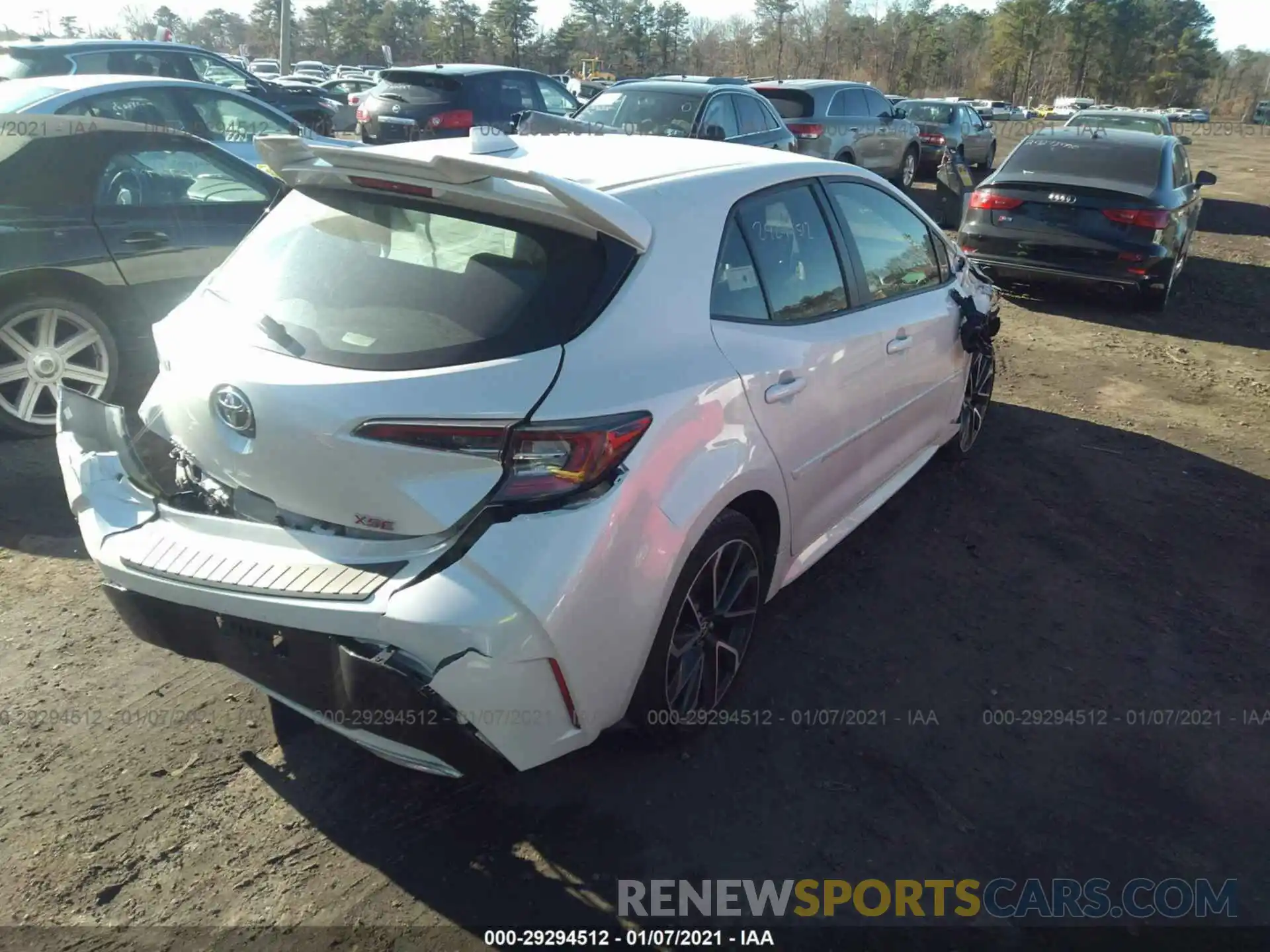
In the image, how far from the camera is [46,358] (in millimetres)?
4906

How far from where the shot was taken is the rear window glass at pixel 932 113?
1973 cm

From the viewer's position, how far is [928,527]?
4785mm

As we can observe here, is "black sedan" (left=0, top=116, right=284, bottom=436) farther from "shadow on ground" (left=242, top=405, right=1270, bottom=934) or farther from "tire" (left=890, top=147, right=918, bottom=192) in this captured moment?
"tire" (left=890, top=147, right=918, bottom=192)

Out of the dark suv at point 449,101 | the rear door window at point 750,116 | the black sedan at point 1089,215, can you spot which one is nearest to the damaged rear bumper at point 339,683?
the black sedan at point 1089,215

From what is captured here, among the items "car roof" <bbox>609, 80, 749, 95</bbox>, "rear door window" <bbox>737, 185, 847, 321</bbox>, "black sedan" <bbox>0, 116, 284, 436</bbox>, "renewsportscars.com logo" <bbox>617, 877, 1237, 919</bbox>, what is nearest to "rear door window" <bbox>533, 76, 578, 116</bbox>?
"car roof" <bbox>609, 80, 749, 95</bbox>

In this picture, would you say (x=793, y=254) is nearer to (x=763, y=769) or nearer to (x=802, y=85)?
(x=763, y=769)

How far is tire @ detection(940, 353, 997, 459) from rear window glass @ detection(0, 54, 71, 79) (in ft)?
31.8

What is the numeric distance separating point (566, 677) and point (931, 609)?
2197 mm

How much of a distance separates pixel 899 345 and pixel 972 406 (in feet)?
5.78

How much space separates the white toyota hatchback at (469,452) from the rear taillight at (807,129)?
11289 millimetres

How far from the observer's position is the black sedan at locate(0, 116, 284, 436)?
4.79 metres

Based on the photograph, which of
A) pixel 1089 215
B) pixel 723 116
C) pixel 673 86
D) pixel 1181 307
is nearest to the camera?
pixel 1089 215

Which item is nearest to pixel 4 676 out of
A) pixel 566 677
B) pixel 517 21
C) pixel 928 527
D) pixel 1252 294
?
pixel 566 677

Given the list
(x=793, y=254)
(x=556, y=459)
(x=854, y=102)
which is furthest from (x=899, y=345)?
(x=854, y=102)
